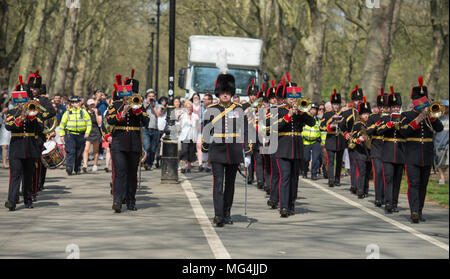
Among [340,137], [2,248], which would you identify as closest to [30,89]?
[2,248]

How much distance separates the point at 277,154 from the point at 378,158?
2399mm

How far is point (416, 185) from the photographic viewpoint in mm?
13625

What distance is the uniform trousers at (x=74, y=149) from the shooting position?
21188 millimetres

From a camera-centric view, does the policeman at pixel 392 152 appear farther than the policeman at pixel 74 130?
No

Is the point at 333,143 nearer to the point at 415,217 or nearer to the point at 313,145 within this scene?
A: the point at 313,145

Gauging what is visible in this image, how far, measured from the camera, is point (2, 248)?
33.3ft

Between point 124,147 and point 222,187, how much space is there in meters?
2.30

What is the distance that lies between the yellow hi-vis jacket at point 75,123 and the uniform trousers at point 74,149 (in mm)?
121

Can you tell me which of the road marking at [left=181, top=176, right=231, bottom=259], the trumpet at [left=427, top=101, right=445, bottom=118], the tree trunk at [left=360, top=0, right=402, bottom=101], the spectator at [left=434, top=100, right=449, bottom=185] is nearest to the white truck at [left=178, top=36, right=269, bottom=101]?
the tree trunk at [left=360, top=0, right=402, bottom=101]

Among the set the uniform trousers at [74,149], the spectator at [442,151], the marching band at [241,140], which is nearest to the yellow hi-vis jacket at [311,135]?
the spectator at [442,151]

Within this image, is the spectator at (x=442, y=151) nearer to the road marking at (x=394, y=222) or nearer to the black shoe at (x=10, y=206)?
the road marking at (x=394, y=222)

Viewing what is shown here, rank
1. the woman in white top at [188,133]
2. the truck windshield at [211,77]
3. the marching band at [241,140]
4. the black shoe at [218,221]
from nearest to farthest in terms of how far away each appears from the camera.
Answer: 1. the black shoe at [218,221]
2. the marching band at [241,140]
3. the woman in white top at [188,133]
4. the truck windshield at [211,77]

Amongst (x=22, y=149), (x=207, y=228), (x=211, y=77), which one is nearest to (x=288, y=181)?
(x=207, y=228)

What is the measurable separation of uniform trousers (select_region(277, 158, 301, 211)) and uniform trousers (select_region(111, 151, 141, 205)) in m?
2.33
